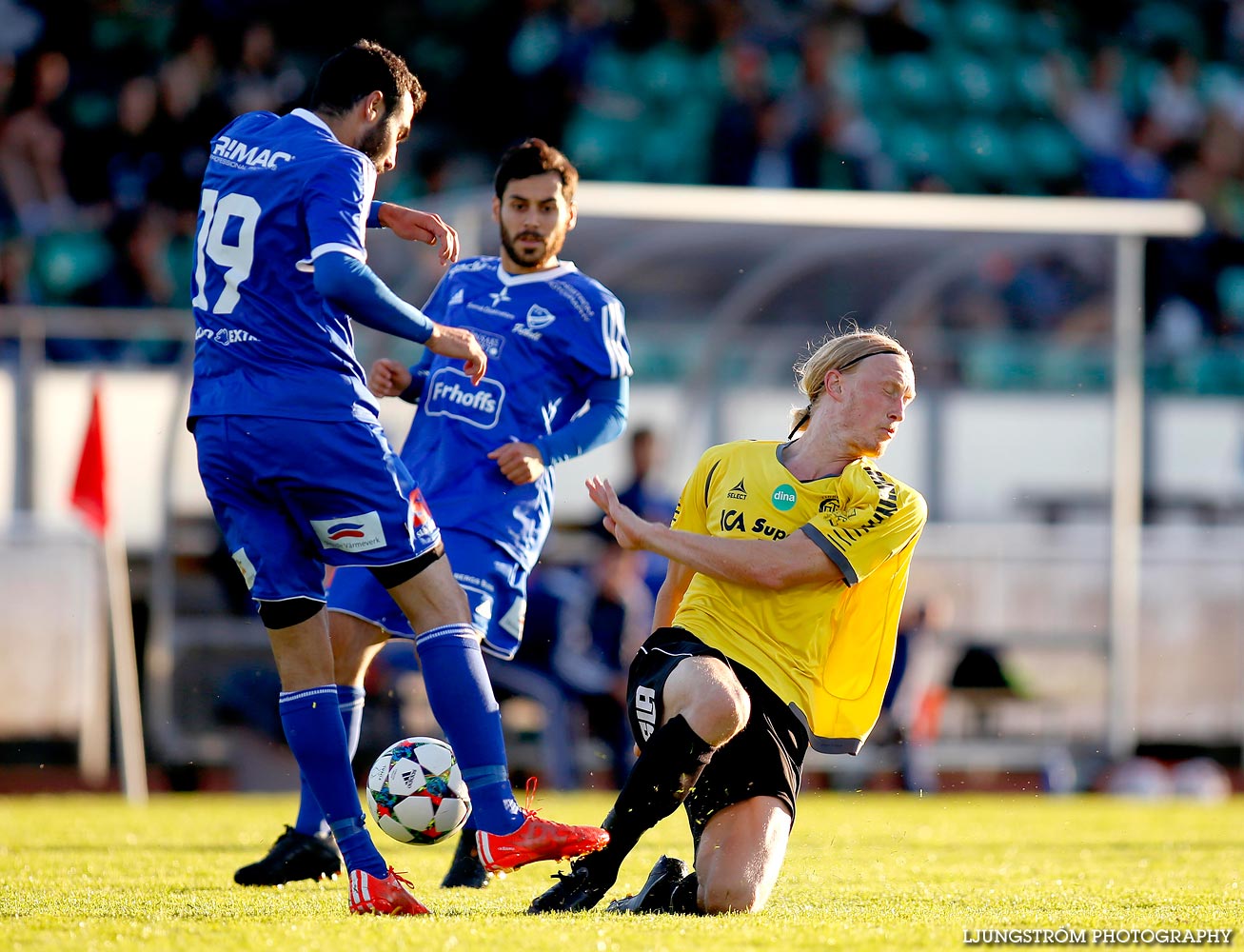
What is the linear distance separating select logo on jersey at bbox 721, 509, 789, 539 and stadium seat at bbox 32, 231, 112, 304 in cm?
968

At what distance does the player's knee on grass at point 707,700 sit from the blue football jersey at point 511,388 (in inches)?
47.5

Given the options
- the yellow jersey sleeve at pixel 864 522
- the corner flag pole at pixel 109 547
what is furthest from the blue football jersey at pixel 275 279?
the corner flag pole at pixel 109 547

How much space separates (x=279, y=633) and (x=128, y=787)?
5.33m

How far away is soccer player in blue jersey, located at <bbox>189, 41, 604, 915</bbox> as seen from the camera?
4406 mm

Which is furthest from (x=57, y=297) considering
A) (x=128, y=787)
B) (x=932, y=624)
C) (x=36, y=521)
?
(x=932, y=624)

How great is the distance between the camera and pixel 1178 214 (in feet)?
36.0

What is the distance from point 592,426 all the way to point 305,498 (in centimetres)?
128

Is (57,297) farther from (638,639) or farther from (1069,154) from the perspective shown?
(1069,154)

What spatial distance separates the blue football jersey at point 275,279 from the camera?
4426mm

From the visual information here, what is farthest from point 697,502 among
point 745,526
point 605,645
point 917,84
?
point 917,84

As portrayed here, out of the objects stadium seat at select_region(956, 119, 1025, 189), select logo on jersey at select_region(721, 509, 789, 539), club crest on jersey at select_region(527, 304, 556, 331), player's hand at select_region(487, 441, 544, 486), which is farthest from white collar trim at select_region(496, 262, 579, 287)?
stadium seat at select_region(956, 119, 1025, 189)

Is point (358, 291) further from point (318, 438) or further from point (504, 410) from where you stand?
point (504, 410)

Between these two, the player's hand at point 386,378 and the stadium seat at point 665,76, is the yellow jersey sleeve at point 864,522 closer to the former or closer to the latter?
the player's hand at point 386,378

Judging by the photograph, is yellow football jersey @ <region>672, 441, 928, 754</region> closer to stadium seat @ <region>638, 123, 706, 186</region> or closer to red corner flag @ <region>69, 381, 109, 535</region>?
red corner flag @ <region>69, 381, 109, 535</region>
